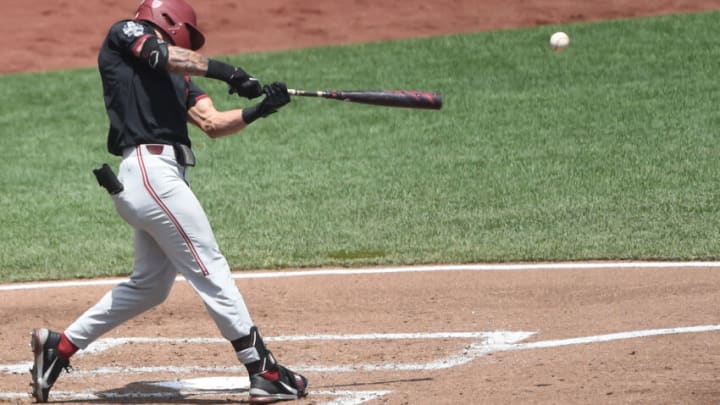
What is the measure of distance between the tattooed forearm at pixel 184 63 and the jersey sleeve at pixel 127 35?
14cm

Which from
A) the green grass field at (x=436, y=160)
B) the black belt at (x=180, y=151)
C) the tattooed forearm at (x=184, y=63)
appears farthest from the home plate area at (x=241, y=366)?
the green grass field at (x=436, y=160)

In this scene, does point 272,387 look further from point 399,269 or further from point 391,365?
point 399,269

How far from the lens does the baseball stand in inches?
561

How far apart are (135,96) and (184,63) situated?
10.4 inches

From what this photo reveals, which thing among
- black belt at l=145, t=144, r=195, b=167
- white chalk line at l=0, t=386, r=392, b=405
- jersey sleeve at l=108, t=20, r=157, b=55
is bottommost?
white chalk line at l=0, t=386, r=392, b=405

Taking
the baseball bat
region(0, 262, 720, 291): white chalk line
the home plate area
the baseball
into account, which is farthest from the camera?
the baseball

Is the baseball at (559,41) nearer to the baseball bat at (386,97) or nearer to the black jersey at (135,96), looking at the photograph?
the baseball bat at (386,97)

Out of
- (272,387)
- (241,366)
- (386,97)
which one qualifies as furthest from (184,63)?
(241,366)

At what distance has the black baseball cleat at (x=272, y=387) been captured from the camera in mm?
5520

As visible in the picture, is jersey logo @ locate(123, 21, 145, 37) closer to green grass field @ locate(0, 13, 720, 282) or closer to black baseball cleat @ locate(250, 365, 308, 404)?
black baseball cleat @ locate(250, 365, 308, 404)

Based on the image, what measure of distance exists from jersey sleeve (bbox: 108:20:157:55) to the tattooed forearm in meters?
0.14

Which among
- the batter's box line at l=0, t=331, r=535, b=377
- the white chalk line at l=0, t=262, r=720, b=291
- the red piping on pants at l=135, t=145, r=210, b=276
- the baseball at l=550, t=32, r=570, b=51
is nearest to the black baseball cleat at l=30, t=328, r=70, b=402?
the batter's box line at l=0, t=331, r=535, b=377

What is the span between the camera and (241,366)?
251 inches

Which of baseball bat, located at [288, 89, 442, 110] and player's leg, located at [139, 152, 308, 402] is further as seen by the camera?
baseball bat, located at [288, 89, 442, 110]
